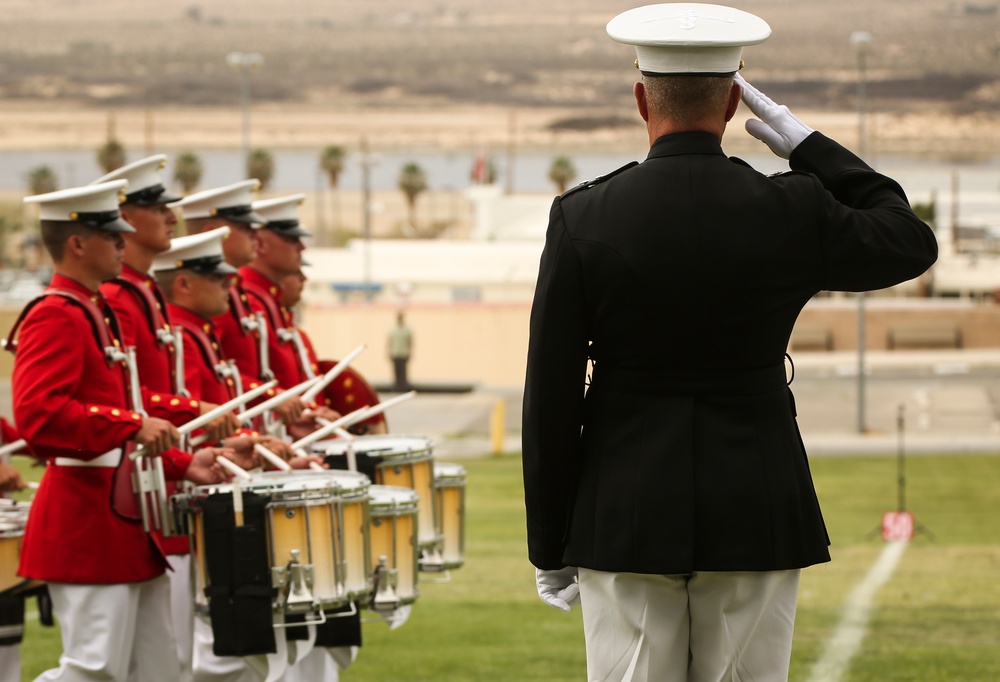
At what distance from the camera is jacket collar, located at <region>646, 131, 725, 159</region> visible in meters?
3.86

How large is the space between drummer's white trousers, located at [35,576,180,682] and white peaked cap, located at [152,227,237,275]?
1439 millimetres

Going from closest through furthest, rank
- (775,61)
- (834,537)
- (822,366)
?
(834,537), (822,366), (775,61)

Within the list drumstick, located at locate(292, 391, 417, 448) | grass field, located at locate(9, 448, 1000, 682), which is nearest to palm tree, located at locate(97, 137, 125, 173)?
grass field, located at locate(9, 448, 1000, 682)

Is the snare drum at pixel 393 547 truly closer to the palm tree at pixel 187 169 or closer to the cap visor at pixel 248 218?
the cap visor at pixel 248 218

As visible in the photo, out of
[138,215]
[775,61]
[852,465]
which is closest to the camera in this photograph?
[138,215]

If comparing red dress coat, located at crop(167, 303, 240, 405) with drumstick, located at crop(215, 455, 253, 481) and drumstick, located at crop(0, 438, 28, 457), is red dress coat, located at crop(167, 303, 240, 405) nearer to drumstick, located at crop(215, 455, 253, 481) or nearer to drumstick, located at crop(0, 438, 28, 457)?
drumstick, located at crop(215, 455, 253, 481)

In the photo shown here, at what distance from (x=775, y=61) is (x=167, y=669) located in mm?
197489

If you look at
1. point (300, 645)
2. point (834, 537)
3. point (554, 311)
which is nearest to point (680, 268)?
point (554, 311)

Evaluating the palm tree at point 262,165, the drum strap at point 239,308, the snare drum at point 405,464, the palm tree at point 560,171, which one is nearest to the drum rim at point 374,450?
the snare drum at point 405,464

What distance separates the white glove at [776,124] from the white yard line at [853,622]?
507cm

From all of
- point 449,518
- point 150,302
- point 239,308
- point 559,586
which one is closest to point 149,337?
point 150,302

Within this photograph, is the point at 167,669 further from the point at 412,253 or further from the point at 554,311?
the point at 412,253

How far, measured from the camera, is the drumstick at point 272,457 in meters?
6.49

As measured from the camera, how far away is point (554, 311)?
12.5 feet
